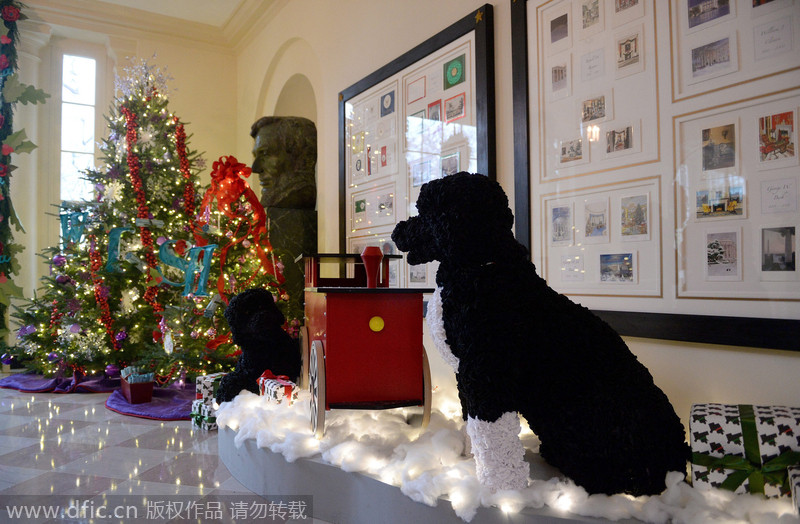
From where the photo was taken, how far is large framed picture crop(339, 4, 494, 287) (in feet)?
7.89

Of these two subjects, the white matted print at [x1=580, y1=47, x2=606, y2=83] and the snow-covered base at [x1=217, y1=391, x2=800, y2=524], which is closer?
the snow-covered base at [x1=217, y1=391, x2=800, y2=524]

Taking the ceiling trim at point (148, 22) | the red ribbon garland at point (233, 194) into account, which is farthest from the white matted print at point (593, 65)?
the ceiling trim at point (148, 22)

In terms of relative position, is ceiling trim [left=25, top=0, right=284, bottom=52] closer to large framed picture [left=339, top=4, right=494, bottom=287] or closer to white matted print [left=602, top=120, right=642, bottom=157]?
large framed picture [left=339, top=4, right=494, bottom=287]

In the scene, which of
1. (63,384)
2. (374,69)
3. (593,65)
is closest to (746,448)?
(593,65)

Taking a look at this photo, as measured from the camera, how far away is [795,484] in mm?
1114

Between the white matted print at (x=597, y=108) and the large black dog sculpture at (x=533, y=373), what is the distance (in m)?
0.85

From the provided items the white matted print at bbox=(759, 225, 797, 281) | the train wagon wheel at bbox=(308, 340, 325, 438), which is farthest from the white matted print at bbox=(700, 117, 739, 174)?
the train wagon wheel at bbox=(308, 340, 325, 438)

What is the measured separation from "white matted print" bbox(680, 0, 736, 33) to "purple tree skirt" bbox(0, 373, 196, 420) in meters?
3.10

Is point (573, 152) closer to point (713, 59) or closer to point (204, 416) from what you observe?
point (713, 59)

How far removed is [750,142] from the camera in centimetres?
148

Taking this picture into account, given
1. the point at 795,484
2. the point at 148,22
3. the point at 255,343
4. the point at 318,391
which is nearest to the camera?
the point at 795,484

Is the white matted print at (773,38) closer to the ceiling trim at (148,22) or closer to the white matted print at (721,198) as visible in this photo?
the white matted print at (721,198)

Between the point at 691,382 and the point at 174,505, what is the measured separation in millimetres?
1824

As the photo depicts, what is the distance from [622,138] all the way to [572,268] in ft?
1.72
